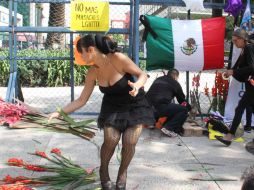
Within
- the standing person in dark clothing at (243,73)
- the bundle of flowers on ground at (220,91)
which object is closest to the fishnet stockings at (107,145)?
Answer: the standing person in dark clothing at (243,73)

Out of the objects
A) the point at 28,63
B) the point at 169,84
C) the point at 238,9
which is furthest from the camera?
the point at 28,63

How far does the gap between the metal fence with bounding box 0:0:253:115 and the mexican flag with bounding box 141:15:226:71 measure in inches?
10.4

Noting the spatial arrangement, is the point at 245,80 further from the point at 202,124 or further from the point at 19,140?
the point at 19,140

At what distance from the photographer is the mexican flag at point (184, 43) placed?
7742mm

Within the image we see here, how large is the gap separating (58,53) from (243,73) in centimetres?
858

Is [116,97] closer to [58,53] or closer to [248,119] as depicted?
[248,119]

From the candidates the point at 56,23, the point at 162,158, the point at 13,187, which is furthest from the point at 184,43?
the point at 56,23

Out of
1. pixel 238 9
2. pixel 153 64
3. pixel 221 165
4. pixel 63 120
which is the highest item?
pixel 238 9

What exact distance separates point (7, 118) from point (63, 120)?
0.59 meters

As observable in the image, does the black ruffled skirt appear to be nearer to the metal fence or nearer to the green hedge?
the metal fence

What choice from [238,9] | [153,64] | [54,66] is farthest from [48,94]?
[238,9]

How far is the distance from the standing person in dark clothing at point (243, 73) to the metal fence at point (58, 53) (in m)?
1.63

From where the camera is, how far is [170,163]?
5.44 m

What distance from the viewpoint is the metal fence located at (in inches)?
308
